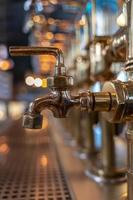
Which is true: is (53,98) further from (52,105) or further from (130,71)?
(130,71)

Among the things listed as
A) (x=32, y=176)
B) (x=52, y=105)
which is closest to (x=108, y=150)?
(x=32, y=176)

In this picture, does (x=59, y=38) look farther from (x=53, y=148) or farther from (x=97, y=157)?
(x=97, y=157)

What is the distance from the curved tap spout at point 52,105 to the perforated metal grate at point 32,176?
0.19 meters

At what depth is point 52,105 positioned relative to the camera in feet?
1.51

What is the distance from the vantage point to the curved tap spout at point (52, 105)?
1.45 ft

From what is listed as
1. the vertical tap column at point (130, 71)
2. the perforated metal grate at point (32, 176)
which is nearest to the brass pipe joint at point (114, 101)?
the vertical tap column at point (130, 71)

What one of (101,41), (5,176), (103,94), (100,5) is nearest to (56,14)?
(100,5)

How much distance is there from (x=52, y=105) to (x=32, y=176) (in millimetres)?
335

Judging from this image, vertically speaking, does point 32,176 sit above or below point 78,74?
below

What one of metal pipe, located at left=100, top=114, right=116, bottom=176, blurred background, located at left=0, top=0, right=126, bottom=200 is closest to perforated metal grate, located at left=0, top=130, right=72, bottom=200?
blurred background, located at left=0, top=0, right=126, bottom=200

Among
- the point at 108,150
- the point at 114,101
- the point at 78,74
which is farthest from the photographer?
the point at 78,74

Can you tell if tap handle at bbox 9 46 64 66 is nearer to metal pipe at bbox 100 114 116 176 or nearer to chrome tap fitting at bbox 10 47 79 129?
chrome tap fitting at bbox 10 47 79 129

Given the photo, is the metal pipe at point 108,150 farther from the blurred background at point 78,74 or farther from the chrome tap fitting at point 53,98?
the chrome tap fitting at point 53,98

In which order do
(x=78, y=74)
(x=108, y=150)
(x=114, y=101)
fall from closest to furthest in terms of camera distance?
(x=114, y=101) < (x=108, y=150) < (x=78, y=74)
